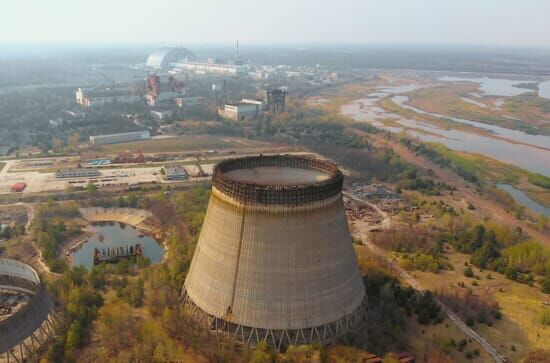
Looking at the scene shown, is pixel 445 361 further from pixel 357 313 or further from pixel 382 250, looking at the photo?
pixel 382 250

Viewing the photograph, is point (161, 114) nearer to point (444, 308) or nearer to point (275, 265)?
point (444, 308)

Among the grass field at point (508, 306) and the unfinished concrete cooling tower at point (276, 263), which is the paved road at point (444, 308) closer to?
the grass field at point (508, 306)

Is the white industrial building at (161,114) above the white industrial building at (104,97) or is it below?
below

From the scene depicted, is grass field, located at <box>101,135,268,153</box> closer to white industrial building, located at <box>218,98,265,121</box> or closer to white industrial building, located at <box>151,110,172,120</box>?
white industrial building, located at <box>218,98,265,121</box>

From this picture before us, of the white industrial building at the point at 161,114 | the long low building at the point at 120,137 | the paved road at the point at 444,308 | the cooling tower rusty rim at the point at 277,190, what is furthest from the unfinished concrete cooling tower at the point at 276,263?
the white industrial building at the point at 161,114

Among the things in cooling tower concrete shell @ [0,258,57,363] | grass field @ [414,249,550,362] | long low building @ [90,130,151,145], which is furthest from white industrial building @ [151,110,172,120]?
cooling tower concrete shell @ [0,258,57,363]

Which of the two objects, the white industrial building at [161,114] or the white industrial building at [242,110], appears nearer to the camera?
the white industrial building at [161,114]

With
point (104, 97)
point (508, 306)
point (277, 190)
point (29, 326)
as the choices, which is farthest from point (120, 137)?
point (508, 306)
